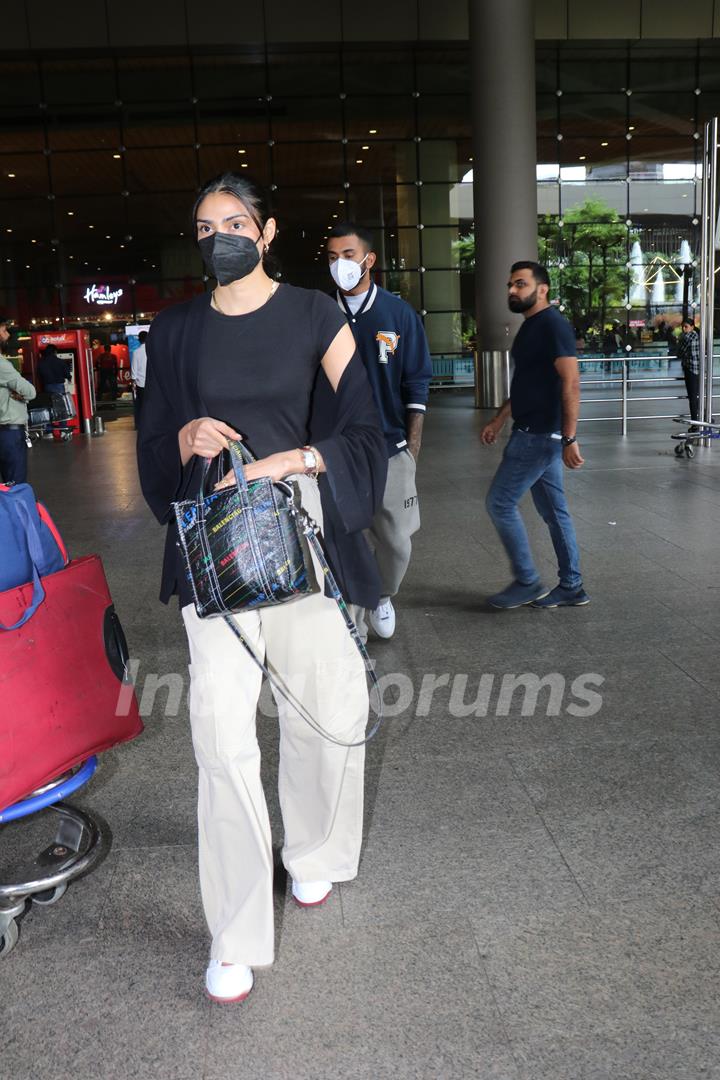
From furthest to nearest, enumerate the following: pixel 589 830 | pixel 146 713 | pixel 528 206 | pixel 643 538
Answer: pixel 528 206 → pixel 643 538 → pixel 146 713 → pixel 589 830

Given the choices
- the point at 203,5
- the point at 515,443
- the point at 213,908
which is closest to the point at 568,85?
the point at 203,5

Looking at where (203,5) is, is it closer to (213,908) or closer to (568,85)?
(568,85)

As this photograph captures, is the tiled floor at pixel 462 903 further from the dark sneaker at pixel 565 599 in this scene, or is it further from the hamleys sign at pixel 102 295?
the hamleys sign at pixel 102 295

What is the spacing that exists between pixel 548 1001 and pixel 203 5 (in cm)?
2548

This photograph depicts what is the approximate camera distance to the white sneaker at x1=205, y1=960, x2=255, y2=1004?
257 centimetres

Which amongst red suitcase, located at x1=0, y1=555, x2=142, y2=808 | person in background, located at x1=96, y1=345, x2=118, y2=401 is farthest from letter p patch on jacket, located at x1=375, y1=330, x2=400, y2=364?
person in background, located at x1=96, y1=345, x2=118, y2=401

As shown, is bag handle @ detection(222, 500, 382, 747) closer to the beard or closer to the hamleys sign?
the beard

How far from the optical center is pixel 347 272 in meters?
5.14

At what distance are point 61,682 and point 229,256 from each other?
1233mm

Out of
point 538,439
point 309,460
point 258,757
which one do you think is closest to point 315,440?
point 309,460

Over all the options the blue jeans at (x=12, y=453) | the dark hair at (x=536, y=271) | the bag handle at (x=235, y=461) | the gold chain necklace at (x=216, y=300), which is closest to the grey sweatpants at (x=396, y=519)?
the dark hair at (x=536, y=271)

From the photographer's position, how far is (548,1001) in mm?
2545

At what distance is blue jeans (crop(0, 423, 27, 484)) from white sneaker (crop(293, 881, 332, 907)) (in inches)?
352

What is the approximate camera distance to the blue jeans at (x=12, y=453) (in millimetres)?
11203
